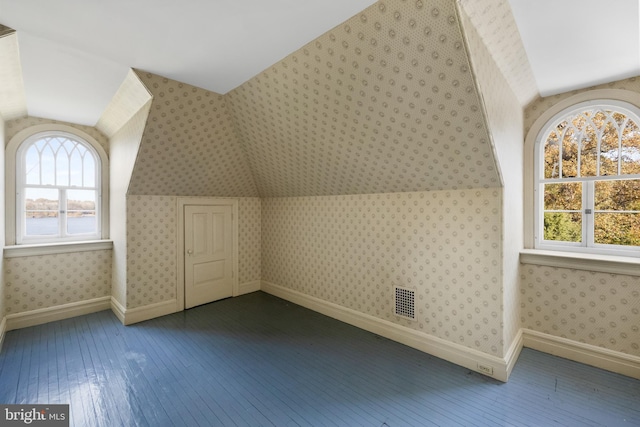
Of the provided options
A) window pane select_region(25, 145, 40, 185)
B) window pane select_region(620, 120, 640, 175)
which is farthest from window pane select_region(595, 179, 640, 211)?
window pane select_region(25, 145, 40, 185)

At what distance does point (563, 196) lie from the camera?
10.2 feet

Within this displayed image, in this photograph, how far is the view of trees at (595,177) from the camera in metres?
2.77

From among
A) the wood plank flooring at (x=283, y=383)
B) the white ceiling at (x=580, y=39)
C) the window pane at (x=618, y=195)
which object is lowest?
the wood plank flooring at (x=283, y=383)

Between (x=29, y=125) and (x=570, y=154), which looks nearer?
(x=570, y=154)

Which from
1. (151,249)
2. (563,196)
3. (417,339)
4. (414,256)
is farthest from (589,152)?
(151,249)

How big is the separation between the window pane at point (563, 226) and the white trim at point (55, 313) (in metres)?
5.62

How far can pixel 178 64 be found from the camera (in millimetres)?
2535

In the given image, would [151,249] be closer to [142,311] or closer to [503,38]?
[142,311]

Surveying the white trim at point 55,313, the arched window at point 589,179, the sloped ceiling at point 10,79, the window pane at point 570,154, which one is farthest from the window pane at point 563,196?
the white trim at point 55,313

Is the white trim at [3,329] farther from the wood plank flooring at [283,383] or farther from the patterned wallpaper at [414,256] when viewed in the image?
the patterned wallpaper at [414,256]

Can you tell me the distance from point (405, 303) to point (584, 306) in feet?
5.25

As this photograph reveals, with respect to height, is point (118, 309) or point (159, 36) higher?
point (159, 36)

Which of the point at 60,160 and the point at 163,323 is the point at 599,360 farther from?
the point at 60,160

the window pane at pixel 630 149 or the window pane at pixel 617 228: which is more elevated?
the window pane at pixel 630 149
